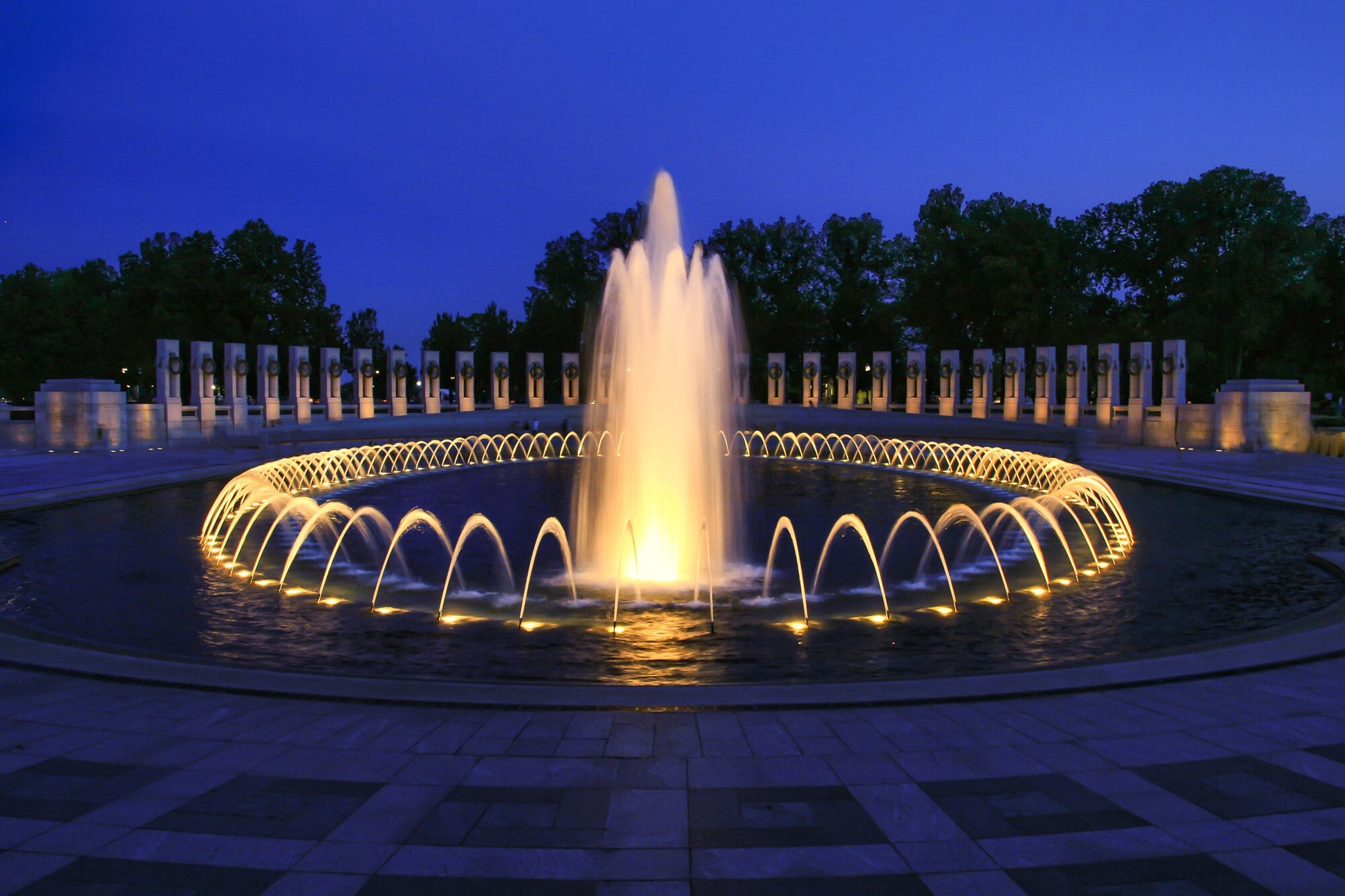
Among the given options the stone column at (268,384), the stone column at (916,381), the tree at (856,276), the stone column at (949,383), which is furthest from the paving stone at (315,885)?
the tree at (856,276)

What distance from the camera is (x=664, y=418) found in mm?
15273

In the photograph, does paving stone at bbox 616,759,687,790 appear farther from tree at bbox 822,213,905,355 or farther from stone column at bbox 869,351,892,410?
tree at bbox 822,213,905,355

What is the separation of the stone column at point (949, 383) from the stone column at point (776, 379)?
963 centimetres

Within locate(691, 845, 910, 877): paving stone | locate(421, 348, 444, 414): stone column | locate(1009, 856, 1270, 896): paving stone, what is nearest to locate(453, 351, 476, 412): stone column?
locate(421, 348, 444, 414): stone column

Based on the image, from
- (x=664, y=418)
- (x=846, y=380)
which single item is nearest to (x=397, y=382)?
(x=846, y=380)

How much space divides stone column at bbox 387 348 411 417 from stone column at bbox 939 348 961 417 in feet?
98.2

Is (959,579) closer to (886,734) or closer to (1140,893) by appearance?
(886,734)

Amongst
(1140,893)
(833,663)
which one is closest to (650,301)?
(833,663)

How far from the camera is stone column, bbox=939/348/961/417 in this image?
49.2 metres

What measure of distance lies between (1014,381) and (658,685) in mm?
43654

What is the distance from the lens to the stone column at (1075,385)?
4212cm

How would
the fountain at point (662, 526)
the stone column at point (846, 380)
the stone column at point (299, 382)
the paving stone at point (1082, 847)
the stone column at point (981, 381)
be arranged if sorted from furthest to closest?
the stone column at point (846, 380), the stone column at point (981, 381), the stone column at point (299, 382), the fountain at point (662, 526), the paving stone at point (1082, 847)

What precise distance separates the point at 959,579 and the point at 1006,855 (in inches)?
326

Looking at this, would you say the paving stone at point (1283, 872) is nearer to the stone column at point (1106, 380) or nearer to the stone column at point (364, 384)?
the stone column at point (1106, 380)
